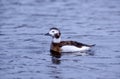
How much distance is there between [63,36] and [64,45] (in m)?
2.28

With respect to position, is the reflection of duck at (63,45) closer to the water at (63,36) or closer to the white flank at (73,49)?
the white flank at (73,49)

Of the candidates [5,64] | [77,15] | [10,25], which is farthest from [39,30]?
[5,64]

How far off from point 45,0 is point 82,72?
53.9 feet

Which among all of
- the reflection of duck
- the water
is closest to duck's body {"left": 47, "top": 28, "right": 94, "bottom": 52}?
the reflection of duck

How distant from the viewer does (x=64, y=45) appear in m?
22.2

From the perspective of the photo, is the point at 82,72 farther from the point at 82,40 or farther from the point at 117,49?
the point at 82,40

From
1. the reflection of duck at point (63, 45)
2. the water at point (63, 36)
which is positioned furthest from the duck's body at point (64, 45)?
the water at point (63, 36)

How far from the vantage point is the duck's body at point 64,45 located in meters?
22.0

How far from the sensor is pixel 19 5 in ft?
106

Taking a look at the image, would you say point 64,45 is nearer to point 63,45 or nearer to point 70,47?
point 63,45

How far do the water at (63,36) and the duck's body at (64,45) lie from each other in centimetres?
35

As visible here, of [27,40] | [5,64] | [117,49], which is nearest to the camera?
[5,64]

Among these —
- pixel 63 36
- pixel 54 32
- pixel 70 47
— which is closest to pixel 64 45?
pixel 70 47

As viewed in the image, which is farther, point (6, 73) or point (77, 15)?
point (77, 15)
